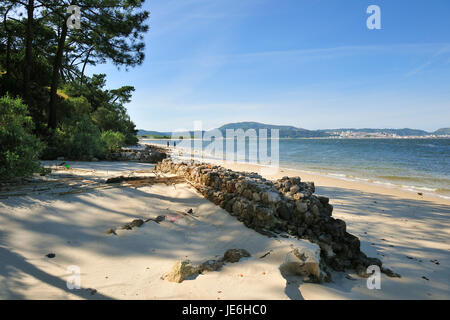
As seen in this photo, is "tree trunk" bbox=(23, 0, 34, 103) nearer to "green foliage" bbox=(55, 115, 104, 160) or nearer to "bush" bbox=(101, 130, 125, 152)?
"green foliage" bbox=(55, 115, 104, 160)

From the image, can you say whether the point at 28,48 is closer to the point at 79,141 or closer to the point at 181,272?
the point at 79,141

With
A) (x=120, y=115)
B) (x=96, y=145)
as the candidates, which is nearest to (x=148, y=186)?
(x=96, y=145)

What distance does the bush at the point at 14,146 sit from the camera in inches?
198

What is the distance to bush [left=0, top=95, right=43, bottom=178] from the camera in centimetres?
504

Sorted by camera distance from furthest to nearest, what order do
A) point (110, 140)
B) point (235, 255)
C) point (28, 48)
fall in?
point (110, 140) → point (28, 48) → point (235, 255)

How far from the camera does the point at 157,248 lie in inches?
136

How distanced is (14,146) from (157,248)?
178 inches

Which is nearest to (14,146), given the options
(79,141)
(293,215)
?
(293,215)

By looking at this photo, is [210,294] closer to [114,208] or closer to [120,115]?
[114,208]

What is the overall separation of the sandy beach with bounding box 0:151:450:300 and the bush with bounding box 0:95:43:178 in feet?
1.45

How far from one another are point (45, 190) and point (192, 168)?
3.19m

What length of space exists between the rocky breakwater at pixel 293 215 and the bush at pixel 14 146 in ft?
13.9

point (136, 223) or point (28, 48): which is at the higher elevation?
point (28, 48)

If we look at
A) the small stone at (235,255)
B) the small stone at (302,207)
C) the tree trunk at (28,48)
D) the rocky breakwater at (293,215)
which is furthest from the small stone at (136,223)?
the tree trunk at (28,48)
